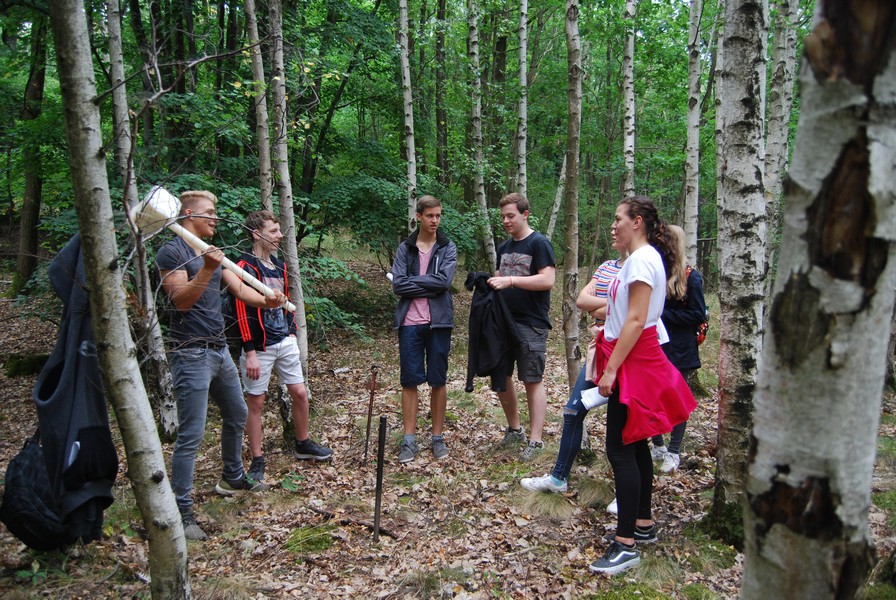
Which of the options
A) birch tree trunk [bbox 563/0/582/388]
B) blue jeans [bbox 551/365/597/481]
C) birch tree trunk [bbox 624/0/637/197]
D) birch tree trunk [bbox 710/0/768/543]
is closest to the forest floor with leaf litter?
blue jeans [bbox 551/365/597/481]

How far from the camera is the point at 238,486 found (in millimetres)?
4500

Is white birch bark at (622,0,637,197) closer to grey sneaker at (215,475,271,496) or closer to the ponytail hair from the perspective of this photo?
the ponytail hair

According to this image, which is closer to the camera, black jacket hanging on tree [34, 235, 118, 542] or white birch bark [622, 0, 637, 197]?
black jacket hanging on tree [34, 235, 118, 542]

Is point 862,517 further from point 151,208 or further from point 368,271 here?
point 368,271

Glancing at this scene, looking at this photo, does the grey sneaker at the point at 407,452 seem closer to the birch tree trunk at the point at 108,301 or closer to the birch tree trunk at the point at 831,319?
the birch tree trunk at the point at 108,301

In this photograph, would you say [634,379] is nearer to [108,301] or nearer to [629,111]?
[108,301]

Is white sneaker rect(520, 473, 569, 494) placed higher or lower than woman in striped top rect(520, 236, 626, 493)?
lower

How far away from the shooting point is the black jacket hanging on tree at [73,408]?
2865mm

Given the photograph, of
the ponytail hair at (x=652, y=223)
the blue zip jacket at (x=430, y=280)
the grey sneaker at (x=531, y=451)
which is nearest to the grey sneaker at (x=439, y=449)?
the grey sneaker at (x=531, y=451)

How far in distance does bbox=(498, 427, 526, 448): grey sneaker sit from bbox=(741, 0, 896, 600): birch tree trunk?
157 inches

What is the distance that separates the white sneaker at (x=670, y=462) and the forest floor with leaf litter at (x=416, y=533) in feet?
0.24

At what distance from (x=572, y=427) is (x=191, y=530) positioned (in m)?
2.72

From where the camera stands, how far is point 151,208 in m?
2.77

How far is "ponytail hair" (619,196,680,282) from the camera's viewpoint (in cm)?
333
